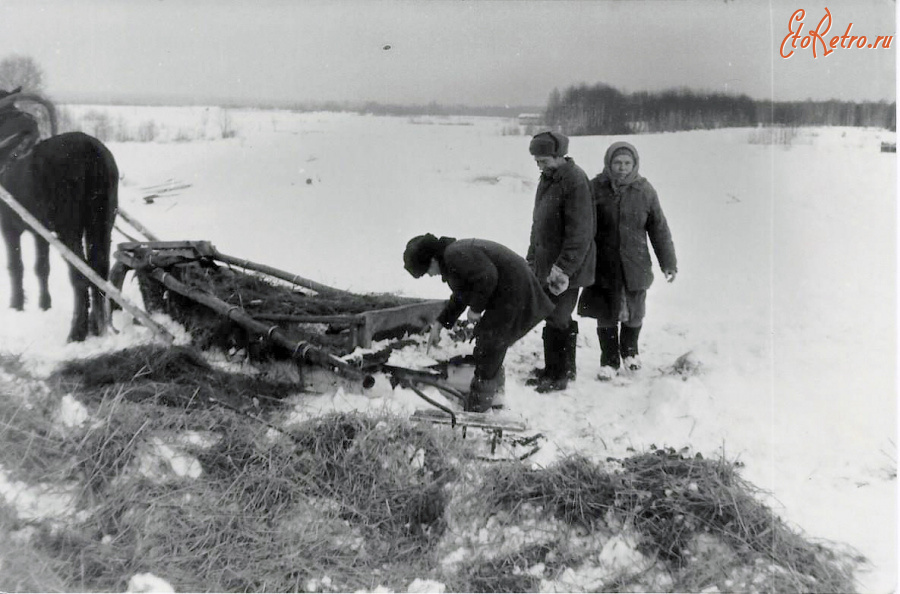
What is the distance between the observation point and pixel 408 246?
12.5 ft

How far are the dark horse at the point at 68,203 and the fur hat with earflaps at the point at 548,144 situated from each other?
3417 mm

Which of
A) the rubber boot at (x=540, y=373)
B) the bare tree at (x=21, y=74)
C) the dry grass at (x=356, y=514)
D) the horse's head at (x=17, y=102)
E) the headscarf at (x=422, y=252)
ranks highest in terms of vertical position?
the bare tree at (x=21, y=74)

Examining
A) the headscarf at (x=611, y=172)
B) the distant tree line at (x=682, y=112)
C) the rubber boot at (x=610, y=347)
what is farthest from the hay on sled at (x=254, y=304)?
the distant tree line at (x=682, y=112)

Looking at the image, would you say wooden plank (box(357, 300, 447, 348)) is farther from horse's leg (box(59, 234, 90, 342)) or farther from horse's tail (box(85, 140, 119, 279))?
horse's tail (box(85, 140, 119, 279))

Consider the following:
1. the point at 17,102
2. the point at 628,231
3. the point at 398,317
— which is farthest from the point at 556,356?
the point at 17,102

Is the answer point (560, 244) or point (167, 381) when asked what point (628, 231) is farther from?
point (167, 381)

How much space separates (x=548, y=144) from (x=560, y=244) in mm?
710

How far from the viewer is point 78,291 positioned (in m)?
5.11

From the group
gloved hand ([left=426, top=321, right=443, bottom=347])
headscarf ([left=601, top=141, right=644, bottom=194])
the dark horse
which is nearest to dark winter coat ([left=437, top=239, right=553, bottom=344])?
gloved hand ([left=426, top=321, right=443, bottom=347])

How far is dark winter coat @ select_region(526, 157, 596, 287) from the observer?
4340 millimetres

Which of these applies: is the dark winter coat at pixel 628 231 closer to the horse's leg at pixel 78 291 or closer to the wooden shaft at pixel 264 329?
the wooden shaft at pixel 264 329

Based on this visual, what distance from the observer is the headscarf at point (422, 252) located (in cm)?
380

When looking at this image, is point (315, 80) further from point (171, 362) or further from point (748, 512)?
point (748, 512)

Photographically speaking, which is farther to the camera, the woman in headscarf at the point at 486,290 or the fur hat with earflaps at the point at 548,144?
the fur hat with earflaps at the point at 548,144
